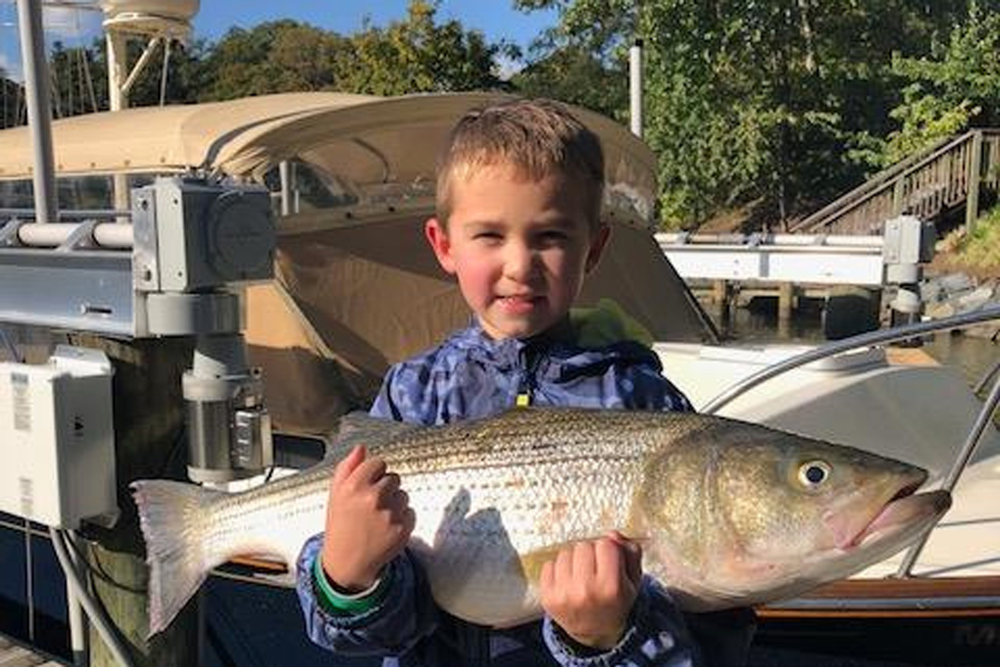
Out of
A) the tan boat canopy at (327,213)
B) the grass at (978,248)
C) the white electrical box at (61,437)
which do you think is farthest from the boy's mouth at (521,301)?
the grass at (978,248)

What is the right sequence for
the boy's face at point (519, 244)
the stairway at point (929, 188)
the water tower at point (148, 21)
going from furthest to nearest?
the stairway at point (929, 188) < the water tower at point (148, 21) < the boy's face at point (519, 244)

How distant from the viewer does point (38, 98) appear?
3887mm

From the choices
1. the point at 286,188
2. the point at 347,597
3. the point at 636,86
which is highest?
the point at 636,86

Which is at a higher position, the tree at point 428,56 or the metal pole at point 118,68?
the tree at point 428,56

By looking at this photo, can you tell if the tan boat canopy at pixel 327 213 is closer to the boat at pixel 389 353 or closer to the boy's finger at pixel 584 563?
the boat at pixel 389 353

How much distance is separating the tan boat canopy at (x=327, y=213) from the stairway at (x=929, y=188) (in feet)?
64.9

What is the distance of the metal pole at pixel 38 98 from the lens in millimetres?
3809

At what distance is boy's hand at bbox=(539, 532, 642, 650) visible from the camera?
5.38 feet

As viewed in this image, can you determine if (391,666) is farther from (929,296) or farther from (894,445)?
(929,296)

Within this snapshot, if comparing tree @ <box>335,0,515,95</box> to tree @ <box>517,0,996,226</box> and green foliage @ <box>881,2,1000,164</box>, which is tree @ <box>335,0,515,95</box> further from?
green foliage @ <box>881,2,1000,164</box>

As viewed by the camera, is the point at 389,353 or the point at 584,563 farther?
the point at 389,353

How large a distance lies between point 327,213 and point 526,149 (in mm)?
3465

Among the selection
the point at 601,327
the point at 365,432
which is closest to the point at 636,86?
the point at 601,327

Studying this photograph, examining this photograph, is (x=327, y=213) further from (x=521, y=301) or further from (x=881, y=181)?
(x=881, y=181)
